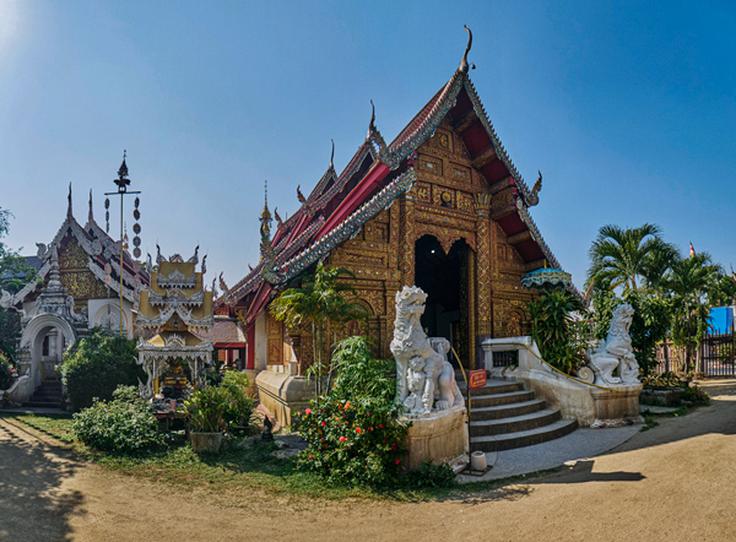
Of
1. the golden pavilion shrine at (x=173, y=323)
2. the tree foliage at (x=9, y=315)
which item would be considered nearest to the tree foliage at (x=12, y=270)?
the tree foliage at (x=9, y=315)

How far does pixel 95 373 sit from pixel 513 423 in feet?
36.1

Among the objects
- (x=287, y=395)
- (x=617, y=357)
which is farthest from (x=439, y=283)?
(x=287, y=395)

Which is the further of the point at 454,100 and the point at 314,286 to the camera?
the point at 454,100

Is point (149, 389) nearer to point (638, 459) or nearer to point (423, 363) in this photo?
point (423, 363)

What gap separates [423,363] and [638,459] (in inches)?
144

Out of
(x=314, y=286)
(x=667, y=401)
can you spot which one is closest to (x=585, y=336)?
(x=667, y=401)

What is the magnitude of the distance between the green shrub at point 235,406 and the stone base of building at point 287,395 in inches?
31.3

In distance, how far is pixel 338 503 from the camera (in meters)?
5.66

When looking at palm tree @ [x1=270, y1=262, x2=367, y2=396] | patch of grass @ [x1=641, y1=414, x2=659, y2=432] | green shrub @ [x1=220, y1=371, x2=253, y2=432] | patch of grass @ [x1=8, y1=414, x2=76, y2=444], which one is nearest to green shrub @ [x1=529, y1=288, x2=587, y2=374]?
patch of grass @ [x1=641, y1=414, x2=659, y2=432]

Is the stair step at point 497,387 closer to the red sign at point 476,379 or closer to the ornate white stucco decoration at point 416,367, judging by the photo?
the red sign at point 476,379

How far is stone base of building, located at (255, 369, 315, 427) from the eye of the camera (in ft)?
30.8

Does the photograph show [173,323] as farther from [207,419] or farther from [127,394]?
[207,419]

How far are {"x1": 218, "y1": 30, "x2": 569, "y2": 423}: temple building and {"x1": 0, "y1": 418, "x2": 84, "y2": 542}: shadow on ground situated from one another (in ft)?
13.3

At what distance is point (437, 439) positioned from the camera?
6.59 m
